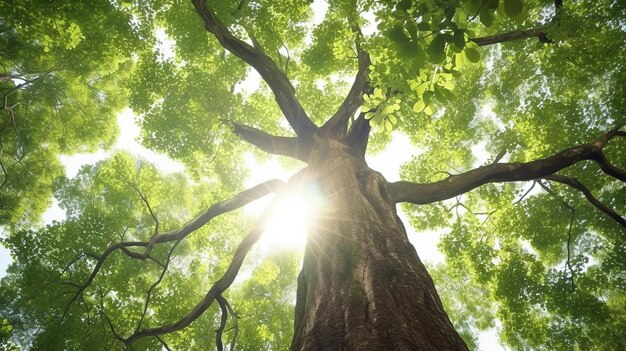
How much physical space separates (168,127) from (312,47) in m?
4.46

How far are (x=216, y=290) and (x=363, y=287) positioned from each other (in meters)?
3.10

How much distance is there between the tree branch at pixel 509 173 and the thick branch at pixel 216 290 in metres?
2.22

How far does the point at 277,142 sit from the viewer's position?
23.8ft

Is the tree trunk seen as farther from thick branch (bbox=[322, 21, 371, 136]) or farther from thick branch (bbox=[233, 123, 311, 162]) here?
thick branch (bbox=[233, 123, 311, 162])

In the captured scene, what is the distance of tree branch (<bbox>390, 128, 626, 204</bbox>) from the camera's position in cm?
432

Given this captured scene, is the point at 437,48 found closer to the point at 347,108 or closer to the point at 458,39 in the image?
the point at 458,39

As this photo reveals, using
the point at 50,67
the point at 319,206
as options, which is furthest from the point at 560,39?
→ the point at 50,67

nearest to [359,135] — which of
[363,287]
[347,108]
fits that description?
[347,108]

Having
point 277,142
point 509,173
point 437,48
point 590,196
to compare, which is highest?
point 277,142

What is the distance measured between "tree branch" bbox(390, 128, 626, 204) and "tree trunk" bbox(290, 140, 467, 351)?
107 cm

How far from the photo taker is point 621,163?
6.71m

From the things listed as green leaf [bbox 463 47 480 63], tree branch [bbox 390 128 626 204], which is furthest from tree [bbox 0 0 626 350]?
green leaf [bbox 463 47 480 63]

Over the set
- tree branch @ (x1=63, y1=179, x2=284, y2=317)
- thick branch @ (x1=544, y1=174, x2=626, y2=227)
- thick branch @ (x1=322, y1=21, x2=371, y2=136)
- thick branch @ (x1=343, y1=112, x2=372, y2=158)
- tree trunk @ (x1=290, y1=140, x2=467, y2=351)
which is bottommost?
tree trunk @ (x1=290, y1=140, x2=467, y2=351)

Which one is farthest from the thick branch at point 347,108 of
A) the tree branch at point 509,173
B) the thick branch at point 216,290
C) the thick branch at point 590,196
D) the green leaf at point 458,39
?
the green leaf at point 458,39
